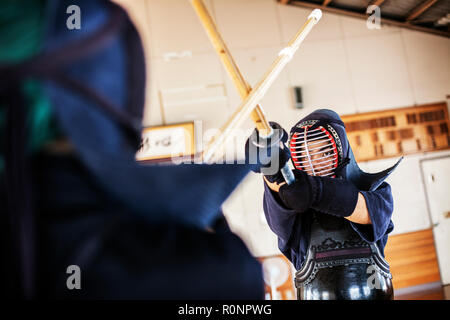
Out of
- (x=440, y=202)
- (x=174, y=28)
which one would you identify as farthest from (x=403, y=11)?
(x=174, y=28)

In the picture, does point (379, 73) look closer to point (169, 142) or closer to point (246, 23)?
point (246, 23)

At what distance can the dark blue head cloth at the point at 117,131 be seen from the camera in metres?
0.40

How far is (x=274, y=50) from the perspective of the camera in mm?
4793

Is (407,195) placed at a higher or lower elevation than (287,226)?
higher

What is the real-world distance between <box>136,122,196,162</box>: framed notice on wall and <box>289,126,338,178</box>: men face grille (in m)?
2.86

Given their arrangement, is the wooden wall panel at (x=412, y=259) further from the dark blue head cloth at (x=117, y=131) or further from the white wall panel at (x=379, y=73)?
the dark blue head cloth at (x=117, y=131)

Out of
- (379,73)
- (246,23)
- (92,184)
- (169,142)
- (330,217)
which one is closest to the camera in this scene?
(92,184)

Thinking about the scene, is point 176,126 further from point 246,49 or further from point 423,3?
point 423,3

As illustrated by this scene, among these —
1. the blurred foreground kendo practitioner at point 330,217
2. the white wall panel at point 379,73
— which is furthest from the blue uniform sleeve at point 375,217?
the white wall panel at point 379,73

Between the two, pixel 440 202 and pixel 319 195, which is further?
pixel 440 202

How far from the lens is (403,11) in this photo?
4.76 meters

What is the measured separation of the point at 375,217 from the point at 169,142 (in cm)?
326

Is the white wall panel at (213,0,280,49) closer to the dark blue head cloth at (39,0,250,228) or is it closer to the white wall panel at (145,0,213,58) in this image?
the white wall panel at (145,0,213,58)
